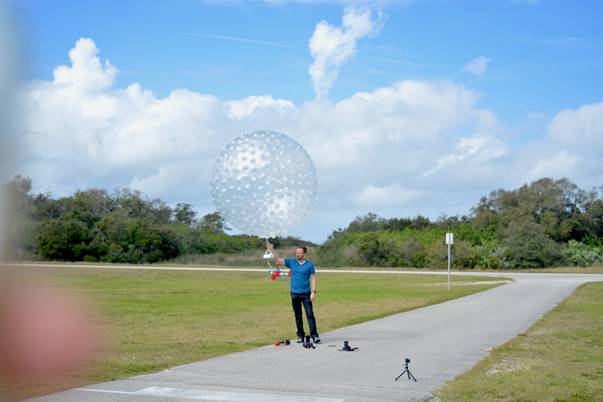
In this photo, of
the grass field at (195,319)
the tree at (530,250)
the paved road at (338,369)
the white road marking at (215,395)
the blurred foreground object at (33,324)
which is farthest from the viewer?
the tree at (530,250)

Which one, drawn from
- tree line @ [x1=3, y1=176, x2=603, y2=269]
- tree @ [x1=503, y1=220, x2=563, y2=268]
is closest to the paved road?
tree line @ [x1=3, y1=176, x2=603, y2=269]

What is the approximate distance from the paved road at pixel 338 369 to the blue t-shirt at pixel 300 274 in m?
1.11

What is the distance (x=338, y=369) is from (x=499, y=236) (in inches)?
2709

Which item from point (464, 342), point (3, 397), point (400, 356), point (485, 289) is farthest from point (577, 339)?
point (485, 289)

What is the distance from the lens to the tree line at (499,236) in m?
66.9

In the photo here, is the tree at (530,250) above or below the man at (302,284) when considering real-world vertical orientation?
above

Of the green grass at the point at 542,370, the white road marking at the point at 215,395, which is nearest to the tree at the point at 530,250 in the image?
the green grass at the point at 542,370

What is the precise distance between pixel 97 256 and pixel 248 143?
63.4 m

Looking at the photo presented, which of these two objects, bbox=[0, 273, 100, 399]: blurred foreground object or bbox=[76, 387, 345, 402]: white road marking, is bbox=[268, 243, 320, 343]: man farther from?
bbox=[0, 273, 100, 399]: blurred foreground object

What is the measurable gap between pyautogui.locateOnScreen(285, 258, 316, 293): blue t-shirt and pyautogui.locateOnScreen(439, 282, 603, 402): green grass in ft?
11.5

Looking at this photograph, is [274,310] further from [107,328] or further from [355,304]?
[107,328]

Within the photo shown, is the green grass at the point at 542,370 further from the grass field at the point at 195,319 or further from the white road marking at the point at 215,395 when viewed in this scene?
the grass field at the point at 195,319

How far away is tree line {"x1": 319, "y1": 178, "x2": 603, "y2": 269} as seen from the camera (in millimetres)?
66938

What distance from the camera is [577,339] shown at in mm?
14836
